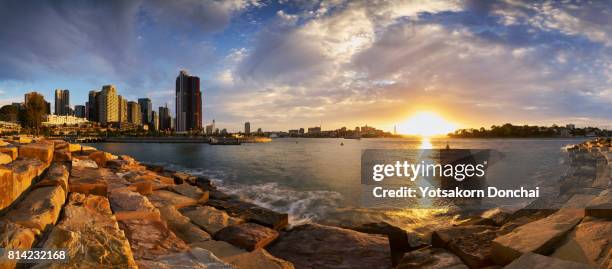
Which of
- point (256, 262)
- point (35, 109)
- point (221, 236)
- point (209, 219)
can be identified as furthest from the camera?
point (35, 109)

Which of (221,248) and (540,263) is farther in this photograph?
(221,248)

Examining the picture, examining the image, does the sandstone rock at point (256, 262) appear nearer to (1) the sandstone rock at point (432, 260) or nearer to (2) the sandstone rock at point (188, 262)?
(2) the sandstone rock at point (188, 262)

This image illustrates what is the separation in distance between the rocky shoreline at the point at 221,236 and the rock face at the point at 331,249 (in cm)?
2

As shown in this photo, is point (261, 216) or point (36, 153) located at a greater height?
point (36, 153)

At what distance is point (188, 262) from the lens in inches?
152

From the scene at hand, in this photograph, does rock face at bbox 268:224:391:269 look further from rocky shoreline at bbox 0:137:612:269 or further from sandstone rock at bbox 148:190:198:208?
sandstone rock at bbox 148:190:198:208

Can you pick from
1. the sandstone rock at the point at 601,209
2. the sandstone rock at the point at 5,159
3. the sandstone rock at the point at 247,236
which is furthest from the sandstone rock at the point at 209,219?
the sandstone rock at the point at 601,209

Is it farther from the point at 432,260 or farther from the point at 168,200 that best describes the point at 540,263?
the point at 168,200

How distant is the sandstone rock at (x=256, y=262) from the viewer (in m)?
4.86

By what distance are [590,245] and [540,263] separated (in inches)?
49.4

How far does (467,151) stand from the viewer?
135 feet

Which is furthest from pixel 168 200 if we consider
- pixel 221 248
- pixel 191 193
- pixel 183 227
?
pixel 221 248

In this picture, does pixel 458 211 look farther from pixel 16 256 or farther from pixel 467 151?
pixel 467 151

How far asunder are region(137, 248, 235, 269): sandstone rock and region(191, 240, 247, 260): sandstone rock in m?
1.00
